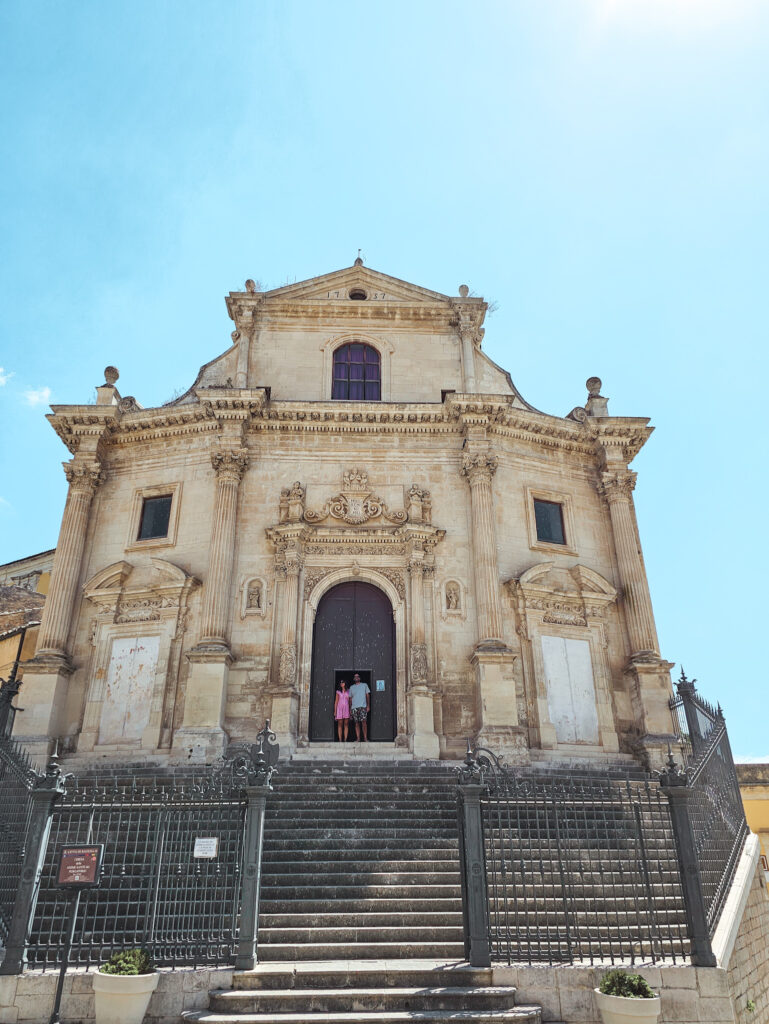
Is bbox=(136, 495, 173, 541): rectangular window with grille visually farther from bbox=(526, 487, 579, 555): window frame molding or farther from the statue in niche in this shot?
bbox=(526, 487, 579, 555): window frame molding

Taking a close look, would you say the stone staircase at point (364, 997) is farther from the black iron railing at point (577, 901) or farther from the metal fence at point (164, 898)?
the metal fence at point (164, 898)

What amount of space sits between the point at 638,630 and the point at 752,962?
7.60 meters

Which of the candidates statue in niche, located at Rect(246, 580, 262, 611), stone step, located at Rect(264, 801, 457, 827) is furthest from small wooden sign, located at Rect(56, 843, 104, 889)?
statue in niche, located at Rect(246, 580, 262, 611)

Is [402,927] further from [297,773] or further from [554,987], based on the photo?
[297,773]

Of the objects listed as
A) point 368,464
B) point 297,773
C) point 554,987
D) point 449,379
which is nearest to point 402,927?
point 554,987

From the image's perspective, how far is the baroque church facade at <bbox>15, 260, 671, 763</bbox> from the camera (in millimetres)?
15547

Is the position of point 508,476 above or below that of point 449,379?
below

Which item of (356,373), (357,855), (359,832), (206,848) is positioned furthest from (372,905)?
(356,373)

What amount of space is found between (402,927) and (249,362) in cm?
1443

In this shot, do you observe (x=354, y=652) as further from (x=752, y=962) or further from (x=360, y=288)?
(x=360, y=288)

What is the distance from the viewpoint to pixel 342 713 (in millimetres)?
15219

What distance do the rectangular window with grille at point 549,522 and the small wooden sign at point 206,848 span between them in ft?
38.4

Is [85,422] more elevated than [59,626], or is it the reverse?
[85,422]

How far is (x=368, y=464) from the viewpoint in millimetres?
17938
